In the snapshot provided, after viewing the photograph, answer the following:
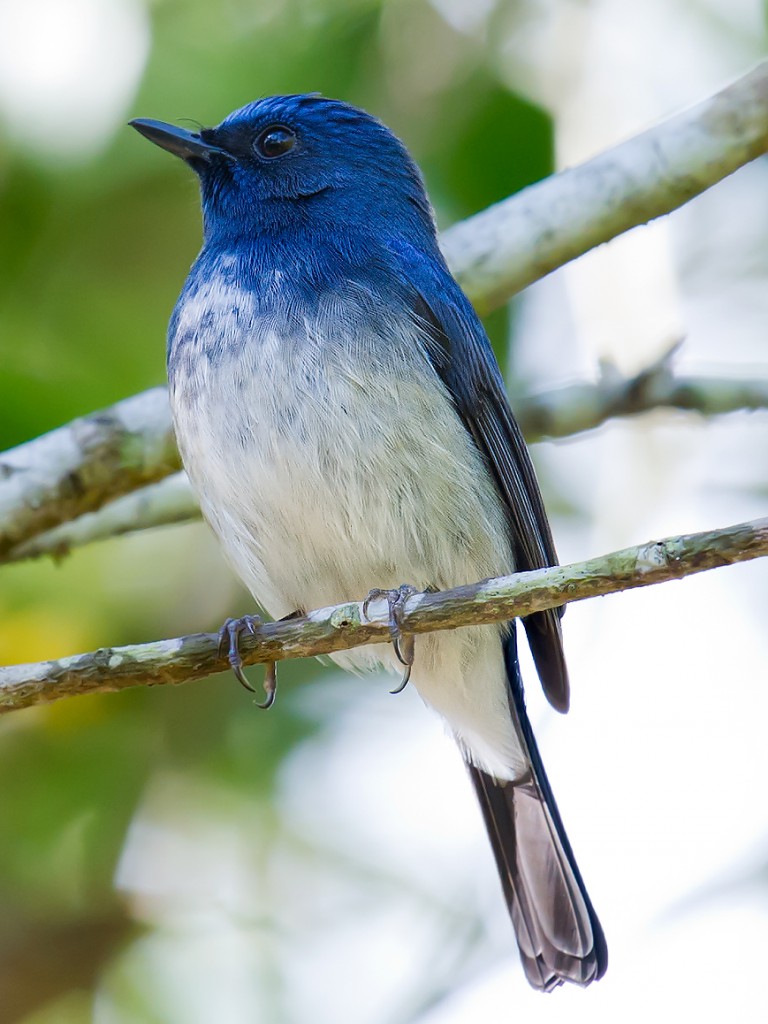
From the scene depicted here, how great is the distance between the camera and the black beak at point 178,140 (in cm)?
483

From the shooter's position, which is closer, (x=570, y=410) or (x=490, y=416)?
(x=490, y=416)

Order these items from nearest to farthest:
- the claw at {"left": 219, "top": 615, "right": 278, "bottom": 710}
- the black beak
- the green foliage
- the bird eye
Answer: the claw at {"left": 219, "top": 615, "right": 278, "bottom": 710}
the black beak
the bird eye
the green foliage

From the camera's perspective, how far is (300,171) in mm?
4914

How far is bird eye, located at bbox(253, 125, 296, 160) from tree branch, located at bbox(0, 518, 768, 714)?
1.98m

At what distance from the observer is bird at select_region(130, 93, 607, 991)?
406 centimetres

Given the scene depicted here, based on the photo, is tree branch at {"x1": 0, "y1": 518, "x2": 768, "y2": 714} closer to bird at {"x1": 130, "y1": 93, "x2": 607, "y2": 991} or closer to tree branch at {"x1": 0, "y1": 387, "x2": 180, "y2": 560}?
bird at {"x1": 130, "y1": 93, "x2": 607, "y2": 991}

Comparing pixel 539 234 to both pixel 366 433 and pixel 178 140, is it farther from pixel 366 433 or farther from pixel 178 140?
pixel 178 140

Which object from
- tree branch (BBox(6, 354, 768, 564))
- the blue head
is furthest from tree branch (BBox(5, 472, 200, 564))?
the blue head

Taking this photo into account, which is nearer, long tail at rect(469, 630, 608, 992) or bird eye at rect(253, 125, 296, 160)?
long tail at rect(469, 630, 608, 992)

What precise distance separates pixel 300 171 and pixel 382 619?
2017 mm

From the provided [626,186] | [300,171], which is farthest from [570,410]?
[300,171]

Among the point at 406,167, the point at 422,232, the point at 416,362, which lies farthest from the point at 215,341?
the point at 406,167

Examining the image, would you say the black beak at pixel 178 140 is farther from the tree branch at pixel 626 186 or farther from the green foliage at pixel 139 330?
the tree branch at pixel 626 186

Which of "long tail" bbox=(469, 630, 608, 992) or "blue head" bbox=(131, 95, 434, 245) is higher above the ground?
"blue head" bbox=(131, 95, 434, 245)
